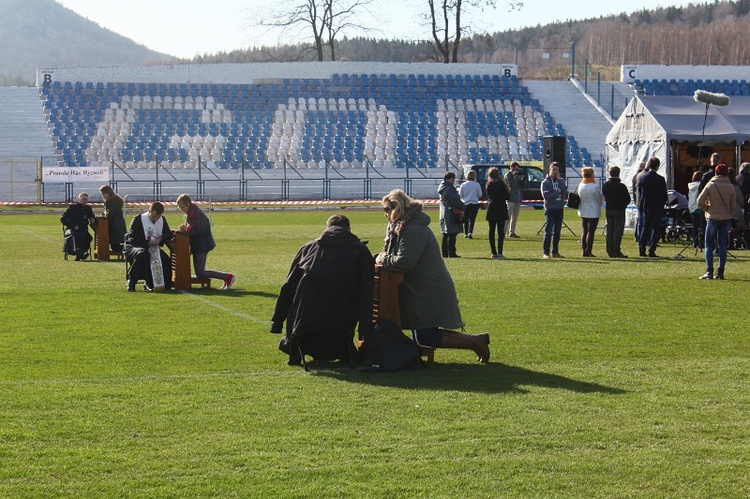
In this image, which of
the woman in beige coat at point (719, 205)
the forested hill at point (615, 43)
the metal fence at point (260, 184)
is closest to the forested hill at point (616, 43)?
the forested hill at point (615, 43)

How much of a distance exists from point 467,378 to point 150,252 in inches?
322

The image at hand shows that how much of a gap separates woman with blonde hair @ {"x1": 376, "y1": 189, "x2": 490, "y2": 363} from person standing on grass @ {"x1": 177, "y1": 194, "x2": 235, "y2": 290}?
6939mm

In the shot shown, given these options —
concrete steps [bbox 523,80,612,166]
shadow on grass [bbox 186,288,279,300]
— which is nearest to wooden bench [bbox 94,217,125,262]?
shadow on grass [bbox 186,288,279,300]

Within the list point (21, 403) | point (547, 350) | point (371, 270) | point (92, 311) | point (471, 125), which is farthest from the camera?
point (471, 125)

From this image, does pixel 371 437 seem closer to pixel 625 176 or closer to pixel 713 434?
pixel 713 434

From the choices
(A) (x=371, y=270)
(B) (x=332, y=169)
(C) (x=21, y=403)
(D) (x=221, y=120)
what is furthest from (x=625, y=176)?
(D) (x=221, y=120)

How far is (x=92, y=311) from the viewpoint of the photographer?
14109mm

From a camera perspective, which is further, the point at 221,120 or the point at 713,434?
the point at 221,120

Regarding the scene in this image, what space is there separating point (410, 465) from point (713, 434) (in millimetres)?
2128

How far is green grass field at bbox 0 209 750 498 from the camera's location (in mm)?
6566

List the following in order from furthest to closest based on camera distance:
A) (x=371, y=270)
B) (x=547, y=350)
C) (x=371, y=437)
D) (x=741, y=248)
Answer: (x=741, y=248)
(x=547, y=350)
(x=371, y=270)
(x=371, y=437)

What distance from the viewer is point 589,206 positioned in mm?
22297

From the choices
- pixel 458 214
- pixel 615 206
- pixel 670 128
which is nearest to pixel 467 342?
pixel 458 214

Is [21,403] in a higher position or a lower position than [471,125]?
lower
